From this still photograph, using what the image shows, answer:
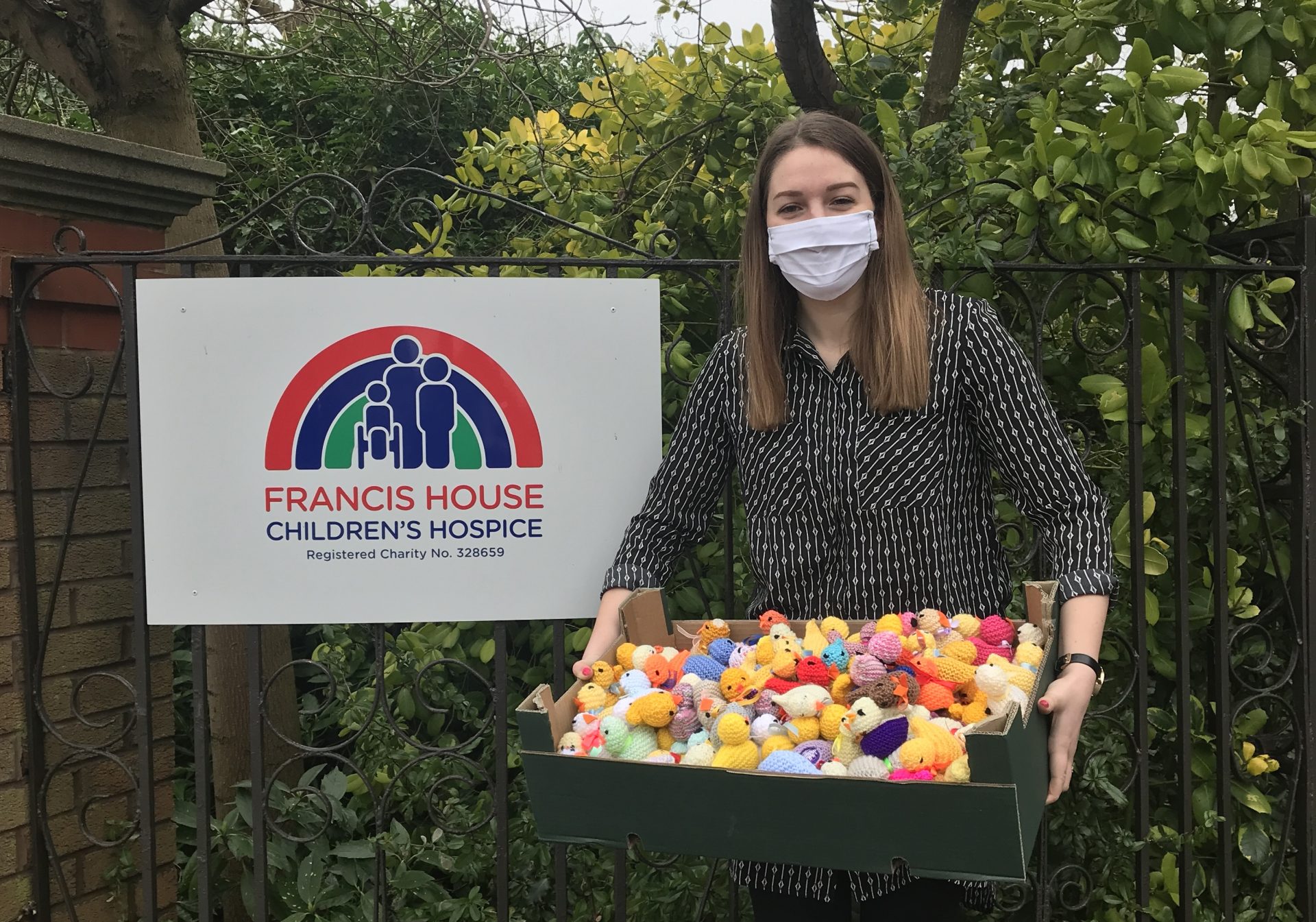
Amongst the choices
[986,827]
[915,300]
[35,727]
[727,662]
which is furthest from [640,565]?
[35,727]

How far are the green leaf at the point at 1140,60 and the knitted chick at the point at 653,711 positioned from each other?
1.84 m

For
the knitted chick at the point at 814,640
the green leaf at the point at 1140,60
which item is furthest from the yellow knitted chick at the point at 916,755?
the green leaf at the point at 1140,60

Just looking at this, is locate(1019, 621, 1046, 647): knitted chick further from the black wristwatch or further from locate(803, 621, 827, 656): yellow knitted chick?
locate(803, 621, 827, 656): yellow knitted chick

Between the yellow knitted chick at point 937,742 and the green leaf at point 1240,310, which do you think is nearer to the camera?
the yellow knitted chick at point 937,742

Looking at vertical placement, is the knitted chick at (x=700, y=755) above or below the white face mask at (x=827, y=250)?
below

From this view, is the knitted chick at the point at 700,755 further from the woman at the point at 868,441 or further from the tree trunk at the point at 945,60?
the tree trunk at the point at 945,60

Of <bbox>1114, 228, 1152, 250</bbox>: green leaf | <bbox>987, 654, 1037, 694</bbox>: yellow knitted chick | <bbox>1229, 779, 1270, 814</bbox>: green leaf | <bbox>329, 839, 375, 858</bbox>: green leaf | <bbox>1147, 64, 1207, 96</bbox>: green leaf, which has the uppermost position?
<bbox>1147, 64, 1207, 96</bbox>: green leaf

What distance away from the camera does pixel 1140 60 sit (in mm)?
2246

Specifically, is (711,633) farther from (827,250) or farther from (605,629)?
(827,250)

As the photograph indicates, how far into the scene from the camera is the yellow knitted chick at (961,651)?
1.36 meters

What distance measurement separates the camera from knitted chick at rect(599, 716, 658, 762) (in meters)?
1.32

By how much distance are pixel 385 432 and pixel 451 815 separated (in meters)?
1.18

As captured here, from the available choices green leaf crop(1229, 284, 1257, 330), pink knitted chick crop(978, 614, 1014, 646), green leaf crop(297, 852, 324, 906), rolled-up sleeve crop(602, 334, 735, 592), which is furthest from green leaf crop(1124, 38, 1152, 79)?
green leaf crop(297, 852, 324, 906)

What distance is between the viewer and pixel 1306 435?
97.2 inches
